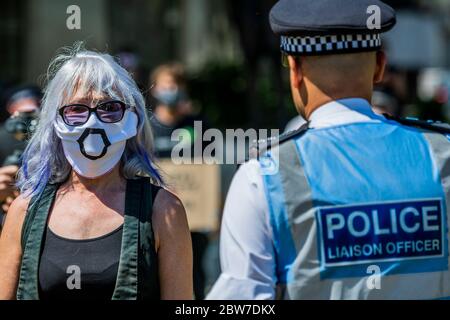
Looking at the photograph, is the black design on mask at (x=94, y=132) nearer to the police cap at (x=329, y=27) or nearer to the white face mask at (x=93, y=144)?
the white face mask at (x=93, y=144)

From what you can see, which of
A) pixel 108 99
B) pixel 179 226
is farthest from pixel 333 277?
pixel 108 99

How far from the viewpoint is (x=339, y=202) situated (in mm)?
2629

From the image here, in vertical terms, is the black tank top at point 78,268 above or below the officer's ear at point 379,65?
below

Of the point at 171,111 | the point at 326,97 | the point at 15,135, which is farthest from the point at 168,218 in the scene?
the point at 171,111

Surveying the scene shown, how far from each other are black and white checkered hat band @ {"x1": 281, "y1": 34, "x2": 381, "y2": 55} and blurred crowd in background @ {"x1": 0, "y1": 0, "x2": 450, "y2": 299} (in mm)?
4166

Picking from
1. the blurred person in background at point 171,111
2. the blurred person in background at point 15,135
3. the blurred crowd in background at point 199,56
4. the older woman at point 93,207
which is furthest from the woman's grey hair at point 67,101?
the blurred person in background at point 171,111

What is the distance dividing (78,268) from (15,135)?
6.23 feet

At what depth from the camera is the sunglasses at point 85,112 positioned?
3.46 m

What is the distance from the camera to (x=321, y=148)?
8.87 ft

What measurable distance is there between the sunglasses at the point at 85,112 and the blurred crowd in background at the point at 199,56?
3429 millimetres

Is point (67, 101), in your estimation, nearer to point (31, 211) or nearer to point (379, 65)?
point (31, 211)

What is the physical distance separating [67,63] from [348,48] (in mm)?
1199

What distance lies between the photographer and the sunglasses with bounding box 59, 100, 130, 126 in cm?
346
